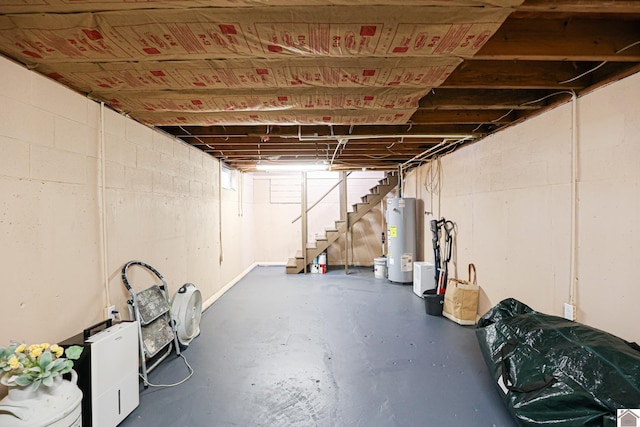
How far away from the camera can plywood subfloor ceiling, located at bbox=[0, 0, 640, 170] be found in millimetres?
1229

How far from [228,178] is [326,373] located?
4069mm

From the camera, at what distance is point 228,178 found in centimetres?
538

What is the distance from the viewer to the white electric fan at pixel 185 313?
9.04 feet

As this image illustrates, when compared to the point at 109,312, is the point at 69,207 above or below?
above

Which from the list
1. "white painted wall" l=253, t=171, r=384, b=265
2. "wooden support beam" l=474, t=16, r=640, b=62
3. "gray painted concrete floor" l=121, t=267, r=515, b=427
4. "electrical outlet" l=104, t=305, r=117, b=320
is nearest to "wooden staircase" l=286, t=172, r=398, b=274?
"white painted wall" l=253, t=171, r=384, b=265

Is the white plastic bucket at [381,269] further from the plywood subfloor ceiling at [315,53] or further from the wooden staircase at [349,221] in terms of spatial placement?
the plywood subfloor ceiling at [315,53]

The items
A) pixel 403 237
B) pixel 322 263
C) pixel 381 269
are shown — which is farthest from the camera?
pixel 322 263

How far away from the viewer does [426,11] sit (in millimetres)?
1227

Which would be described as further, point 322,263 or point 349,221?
point 349,221

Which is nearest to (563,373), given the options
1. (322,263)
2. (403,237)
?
(403,237)

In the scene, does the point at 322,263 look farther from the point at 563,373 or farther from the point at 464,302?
the point at 563,373

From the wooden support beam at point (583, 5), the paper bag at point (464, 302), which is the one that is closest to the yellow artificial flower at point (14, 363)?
the wooden support beam at point (583, 5)

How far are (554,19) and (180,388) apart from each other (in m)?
3.52

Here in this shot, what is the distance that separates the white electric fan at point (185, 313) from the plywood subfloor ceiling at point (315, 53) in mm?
1737
